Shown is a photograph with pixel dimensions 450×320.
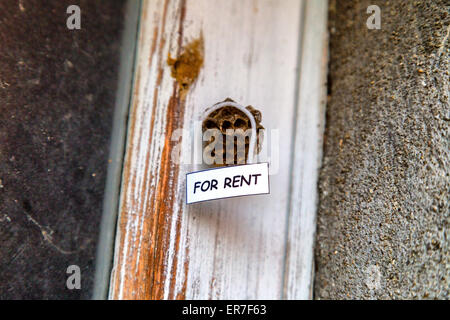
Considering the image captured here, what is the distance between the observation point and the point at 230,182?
51cm

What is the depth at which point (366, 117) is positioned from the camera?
56 cm

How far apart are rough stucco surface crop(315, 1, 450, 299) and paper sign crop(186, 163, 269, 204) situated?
0.17 metres

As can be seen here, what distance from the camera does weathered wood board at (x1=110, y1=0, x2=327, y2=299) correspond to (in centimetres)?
57

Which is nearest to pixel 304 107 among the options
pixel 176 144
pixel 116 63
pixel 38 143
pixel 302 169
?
pixel 302 169

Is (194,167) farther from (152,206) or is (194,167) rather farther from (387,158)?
(387,158)

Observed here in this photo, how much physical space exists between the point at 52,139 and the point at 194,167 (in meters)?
0.24

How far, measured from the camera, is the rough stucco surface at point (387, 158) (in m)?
0.42

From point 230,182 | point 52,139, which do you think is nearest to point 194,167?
point 230,182

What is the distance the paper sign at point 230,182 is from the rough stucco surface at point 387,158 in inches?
6.9

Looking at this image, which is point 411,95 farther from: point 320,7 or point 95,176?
point 95,176

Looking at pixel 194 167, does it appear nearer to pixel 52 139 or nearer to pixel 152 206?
pixel 152 206

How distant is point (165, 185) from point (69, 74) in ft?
0.82
